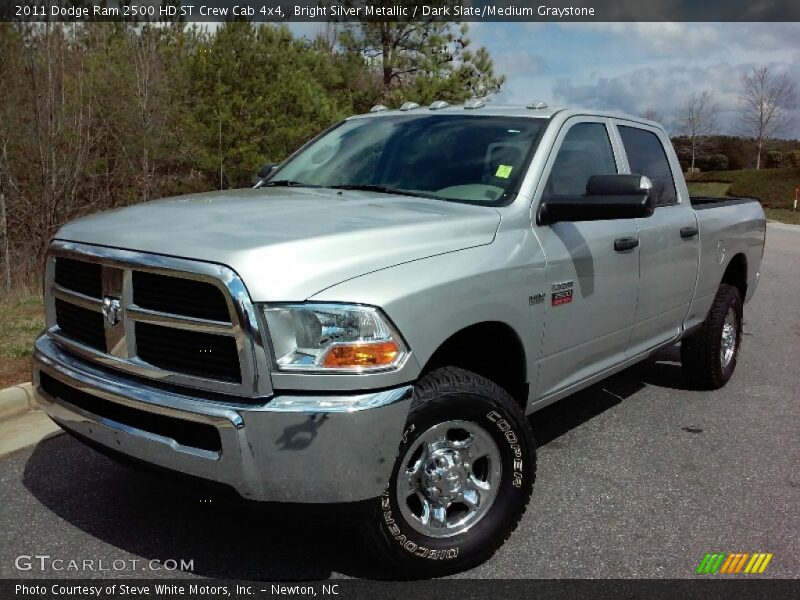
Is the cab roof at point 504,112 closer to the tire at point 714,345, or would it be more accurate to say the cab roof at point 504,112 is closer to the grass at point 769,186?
the tire at point 714,345

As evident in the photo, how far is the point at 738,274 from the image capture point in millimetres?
5969

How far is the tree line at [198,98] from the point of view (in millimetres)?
13781

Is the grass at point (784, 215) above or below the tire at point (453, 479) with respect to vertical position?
below

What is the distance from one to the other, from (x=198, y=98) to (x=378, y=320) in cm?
1805

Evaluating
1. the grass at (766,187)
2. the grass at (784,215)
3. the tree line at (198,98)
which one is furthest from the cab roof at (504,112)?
the grass at (766,187)

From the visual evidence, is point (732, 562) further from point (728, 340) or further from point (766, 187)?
point (766, 187)

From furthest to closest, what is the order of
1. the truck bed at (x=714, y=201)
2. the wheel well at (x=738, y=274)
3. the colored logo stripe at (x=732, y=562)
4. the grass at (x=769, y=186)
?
the grass at (x=769, y=186) < the wheel well at (x=738, y=274) < the truck bed at (x=714, y=201) < the colored logo stripe at (x=732, y=562)

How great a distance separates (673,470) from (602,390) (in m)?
1.54

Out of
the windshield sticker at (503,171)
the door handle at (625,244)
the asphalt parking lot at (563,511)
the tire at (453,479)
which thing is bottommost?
the asphalt parking lot at (563,511)

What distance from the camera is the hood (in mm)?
2549

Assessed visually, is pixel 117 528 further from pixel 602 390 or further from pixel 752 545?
pixel 602 390

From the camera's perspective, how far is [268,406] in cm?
249

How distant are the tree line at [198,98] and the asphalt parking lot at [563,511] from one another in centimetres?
1091

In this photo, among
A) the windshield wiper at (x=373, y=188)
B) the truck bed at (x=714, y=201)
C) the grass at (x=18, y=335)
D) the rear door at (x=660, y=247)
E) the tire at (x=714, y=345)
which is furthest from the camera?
the truck bed at (x=714, y=201)
